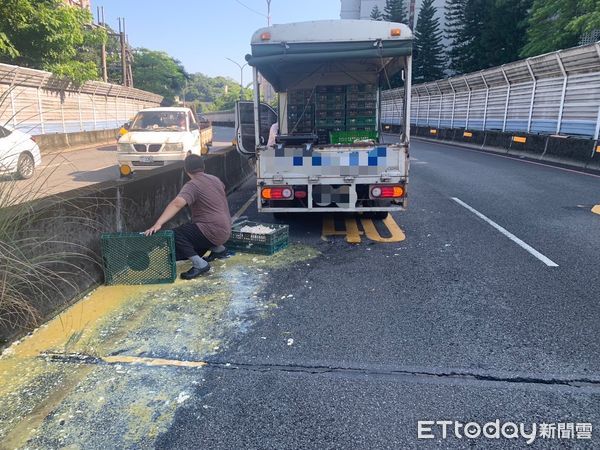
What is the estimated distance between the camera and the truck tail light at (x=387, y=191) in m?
6.40

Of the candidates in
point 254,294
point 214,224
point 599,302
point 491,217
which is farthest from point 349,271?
point 491,217

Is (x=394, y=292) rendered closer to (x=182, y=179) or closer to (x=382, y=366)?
(x=382, y=366)

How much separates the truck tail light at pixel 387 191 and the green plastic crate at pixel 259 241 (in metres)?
1.41

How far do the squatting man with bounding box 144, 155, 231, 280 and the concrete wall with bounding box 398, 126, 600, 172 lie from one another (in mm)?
12790

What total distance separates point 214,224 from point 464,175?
957 centimetres

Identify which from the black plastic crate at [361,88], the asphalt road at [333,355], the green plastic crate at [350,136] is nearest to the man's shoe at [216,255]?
the asphalt road at [333,355]

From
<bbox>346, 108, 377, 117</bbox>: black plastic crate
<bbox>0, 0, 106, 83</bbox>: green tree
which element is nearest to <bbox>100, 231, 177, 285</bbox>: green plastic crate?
<bbox>346, 108, 377, 117</bbox>: black plastic crate

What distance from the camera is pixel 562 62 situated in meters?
16.6

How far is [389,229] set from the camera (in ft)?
23.5

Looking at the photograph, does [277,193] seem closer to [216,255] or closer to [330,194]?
[330,194]

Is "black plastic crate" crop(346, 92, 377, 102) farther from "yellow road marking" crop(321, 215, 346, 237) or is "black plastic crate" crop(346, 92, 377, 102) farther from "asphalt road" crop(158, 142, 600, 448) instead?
"asphalt road" crop(158, 142, 600, 448)

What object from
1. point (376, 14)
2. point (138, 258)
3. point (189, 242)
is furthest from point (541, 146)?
point (376, 14)

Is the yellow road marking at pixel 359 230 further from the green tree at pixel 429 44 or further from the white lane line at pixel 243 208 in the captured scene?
the green tree at pixel 429 44

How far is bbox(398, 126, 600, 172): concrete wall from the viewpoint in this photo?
13930 millimetres
